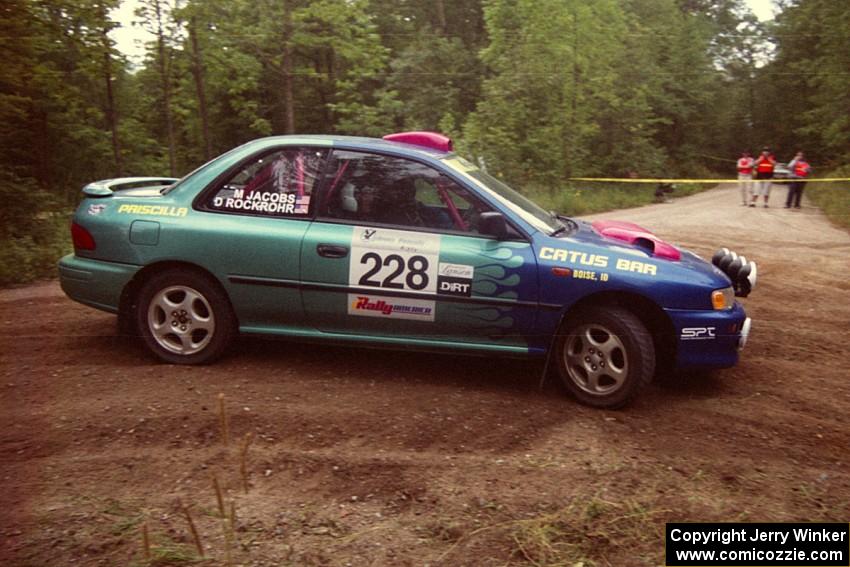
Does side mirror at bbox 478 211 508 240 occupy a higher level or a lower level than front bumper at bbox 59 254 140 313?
higher

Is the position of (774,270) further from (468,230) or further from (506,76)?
(506,76)

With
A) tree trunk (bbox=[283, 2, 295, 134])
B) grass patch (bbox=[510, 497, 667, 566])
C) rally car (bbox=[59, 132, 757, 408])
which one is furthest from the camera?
tree trunk (bbox=[283, 2, 295, 134])

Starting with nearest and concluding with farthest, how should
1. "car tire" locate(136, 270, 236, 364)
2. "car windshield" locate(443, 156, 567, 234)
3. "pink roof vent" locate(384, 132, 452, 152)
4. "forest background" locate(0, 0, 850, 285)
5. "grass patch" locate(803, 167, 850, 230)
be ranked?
"car windshield" locate(443, 156, 567, 234)
"car tire" locate(136, 270, 236, 364)
"pink roof vent" locate(384, 132, 452, 152)
"grass patch" locate(803, 167, 850, 230)
"forest background" locate(0, 0, 850, 285)

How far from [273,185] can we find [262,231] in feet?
1.18

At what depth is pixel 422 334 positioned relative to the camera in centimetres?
490

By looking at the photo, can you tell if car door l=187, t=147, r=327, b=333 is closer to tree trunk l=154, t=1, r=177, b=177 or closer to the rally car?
the rally car

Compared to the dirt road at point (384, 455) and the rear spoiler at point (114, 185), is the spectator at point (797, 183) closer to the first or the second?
the dirt road at point (384, 455)

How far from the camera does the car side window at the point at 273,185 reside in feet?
16.7

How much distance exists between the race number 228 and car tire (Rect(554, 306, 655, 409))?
0.99 m

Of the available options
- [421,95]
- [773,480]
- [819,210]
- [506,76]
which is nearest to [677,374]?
[773,480]

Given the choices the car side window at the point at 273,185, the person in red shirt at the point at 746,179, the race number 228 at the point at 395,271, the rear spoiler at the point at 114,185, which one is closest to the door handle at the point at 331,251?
the race number 228 at the point at 395,271

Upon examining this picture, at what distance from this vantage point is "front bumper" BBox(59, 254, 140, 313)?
5.15 metres
